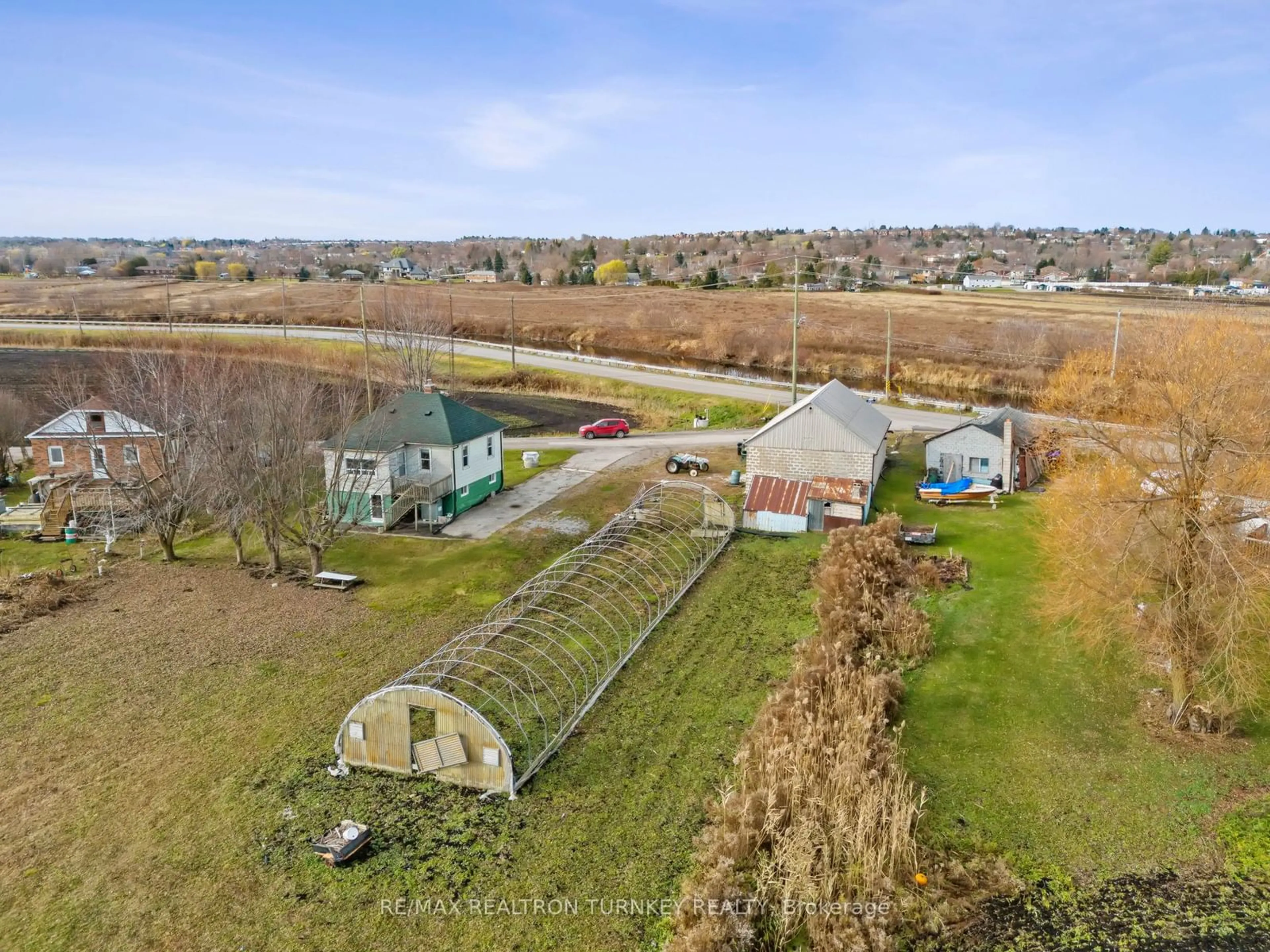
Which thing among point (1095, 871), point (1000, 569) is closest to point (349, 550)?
point (1000, 569)

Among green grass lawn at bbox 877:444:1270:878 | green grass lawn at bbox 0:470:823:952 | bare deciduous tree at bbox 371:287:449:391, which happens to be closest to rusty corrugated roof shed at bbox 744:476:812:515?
green grass lawn at bbox 0:470:823:952

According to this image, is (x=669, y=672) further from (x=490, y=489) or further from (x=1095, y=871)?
(x=490, y=489)

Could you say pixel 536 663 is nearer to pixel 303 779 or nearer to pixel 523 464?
pixel 303 779

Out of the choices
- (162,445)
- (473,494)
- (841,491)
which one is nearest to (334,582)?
(162,445)

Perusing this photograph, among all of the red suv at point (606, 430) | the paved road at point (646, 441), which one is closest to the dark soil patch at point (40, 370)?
the paved road at point (646, 441)

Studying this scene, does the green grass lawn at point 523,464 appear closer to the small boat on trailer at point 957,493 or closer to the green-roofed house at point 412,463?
the green-roofed house at point 412,463

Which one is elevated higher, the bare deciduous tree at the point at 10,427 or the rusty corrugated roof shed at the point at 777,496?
the bare deciduous tree at the point at 10,427
